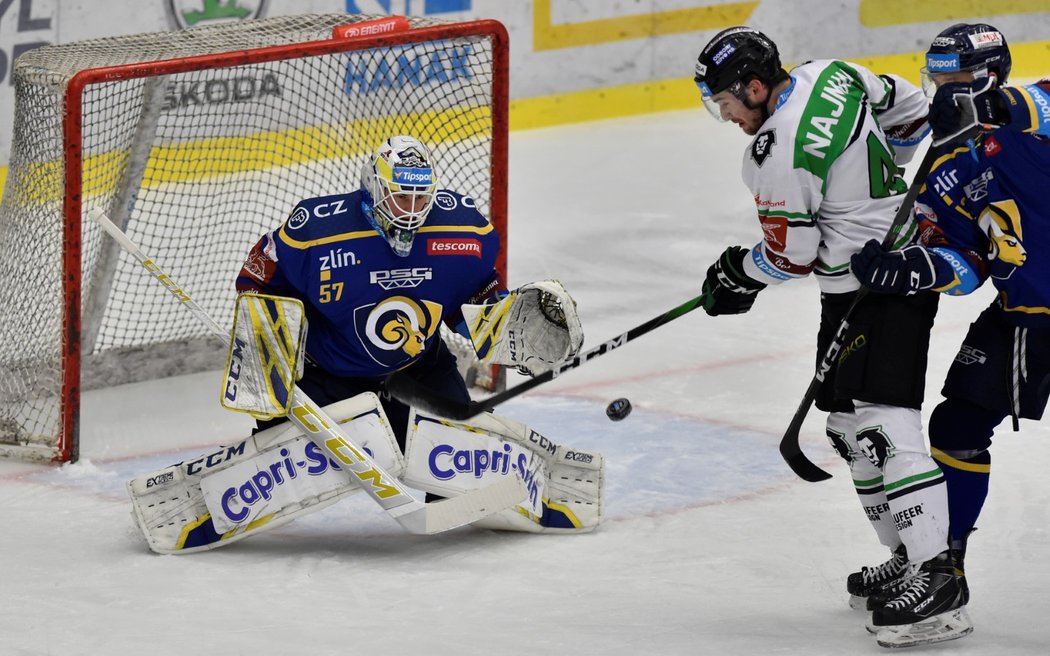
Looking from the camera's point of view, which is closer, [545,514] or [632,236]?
[545,514]

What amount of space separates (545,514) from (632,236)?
3.03 meters

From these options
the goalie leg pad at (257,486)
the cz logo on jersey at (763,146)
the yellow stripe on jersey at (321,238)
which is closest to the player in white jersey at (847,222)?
the cz logo on jersey at (763,146)

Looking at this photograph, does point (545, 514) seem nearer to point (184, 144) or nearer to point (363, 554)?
point (363, 554)

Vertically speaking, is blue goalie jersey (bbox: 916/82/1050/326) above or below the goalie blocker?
above

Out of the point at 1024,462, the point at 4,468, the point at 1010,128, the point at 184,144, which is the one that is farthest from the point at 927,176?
the point at 184,144

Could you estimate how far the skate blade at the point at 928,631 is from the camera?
10.8 feet

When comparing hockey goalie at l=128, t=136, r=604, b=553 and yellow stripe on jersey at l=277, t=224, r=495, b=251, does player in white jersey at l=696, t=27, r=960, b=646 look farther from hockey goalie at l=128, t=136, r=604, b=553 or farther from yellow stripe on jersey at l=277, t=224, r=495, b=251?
yellow stripe on jersey at l=277, t=224, r=495, b=251

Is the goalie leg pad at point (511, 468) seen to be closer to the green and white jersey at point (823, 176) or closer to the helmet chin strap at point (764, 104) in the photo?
the green and white jersey at point (823, 176)

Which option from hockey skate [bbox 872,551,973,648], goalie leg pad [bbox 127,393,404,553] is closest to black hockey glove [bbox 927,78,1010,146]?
hockey skate [bbox 872,551,973,648]

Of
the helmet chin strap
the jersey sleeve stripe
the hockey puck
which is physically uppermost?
the helmet chin strap

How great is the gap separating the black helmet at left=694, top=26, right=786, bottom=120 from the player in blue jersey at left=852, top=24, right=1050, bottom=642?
0.31 meters

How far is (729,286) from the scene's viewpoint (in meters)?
3.55

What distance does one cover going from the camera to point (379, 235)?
3.90 meters

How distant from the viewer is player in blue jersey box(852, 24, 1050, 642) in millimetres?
Result: 3166
